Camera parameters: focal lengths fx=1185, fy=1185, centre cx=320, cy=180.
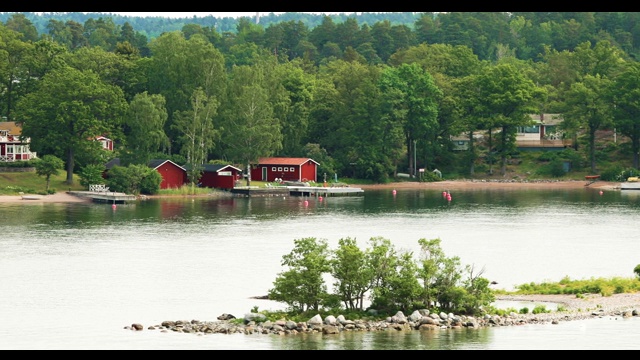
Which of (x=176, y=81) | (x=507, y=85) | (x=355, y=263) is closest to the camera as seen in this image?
(x=355, y=263)

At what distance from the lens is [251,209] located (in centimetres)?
8925

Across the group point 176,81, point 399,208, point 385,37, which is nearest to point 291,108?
point 176,81

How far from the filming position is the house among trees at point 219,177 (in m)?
105

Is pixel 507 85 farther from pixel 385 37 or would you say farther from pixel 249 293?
pixel 249 293

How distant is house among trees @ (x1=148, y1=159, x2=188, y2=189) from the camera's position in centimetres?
10062

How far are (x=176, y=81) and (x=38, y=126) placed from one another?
1621 centimetres

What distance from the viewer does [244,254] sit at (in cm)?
6019

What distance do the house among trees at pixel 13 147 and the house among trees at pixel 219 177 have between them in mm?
14877

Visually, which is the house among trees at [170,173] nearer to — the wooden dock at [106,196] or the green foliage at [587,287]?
the wooden dock at [106,196]

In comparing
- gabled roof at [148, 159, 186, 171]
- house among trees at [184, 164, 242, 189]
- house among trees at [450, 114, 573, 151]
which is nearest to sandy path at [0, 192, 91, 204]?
gabled roof at [148, 159, 186, 171]

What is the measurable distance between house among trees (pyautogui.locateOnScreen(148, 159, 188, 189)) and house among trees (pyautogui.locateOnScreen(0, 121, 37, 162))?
35.2 feet

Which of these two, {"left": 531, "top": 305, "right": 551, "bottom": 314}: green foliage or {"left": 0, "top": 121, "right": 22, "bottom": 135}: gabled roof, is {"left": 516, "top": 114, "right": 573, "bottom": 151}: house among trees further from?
{"left": 531, "top": 305, "right": 551, "bottom": 314}: green foliage

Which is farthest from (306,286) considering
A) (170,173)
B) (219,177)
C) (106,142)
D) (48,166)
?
(106,142)

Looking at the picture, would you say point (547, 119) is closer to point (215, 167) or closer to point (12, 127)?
point (215, 167)
